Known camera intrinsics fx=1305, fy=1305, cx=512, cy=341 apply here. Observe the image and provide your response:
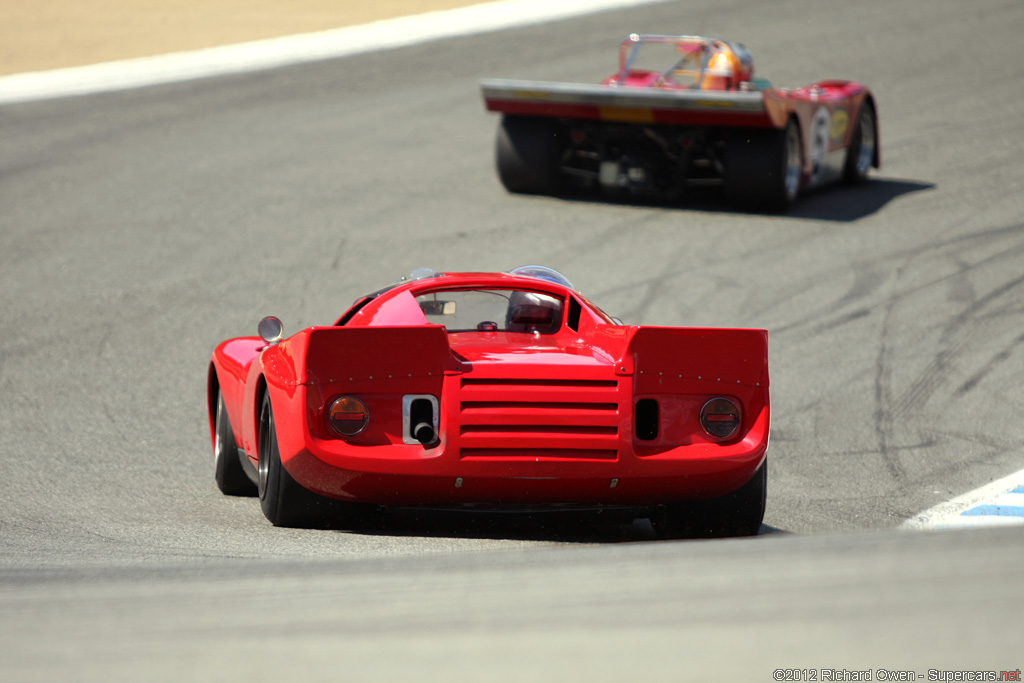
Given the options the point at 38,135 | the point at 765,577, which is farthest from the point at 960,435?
the point at 38,135

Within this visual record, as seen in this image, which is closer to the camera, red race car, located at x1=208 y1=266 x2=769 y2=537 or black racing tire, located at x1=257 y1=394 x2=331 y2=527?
red race car, located at x1=208 y1=266 x2=769 y2=537

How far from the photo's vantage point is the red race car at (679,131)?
37.8 feet

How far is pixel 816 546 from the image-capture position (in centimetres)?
350

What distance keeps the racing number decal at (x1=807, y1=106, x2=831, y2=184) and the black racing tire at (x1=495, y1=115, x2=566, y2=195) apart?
242cm

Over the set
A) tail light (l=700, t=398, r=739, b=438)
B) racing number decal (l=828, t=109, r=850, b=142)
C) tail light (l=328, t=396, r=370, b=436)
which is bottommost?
racing number decal (l=828, t=109, r=850, b=142)

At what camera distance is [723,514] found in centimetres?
485

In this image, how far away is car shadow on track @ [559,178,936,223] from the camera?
12.5 m

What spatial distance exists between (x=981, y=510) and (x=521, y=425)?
2.13 metres

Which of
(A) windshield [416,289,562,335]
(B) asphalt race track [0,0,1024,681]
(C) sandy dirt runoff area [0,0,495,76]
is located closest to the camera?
(B) asphalt race track [0,0,1024,681]

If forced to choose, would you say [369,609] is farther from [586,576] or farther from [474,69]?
[474,69]

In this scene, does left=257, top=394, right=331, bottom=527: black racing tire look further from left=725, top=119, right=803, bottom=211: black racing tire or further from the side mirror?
left=725, top=119, right=803, bottom=211: black racing tire

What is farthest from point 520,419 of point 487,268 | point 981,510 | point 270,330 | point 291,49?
point 291,49

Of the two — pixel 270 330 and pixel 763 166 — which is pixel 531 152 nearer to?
pixel 763 166

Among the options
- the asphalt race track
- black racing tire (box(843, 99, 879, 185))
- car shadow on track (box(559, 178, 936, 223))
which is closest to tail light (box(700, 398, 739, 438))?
the asphalt race track
